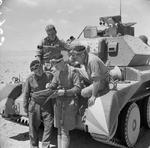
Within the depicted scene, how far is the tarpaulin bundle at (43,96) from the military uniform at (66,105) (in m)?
0.15

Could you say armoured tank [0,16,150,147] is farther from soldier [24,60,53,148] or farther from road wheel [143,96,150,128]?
soldier [24,60,53,148]

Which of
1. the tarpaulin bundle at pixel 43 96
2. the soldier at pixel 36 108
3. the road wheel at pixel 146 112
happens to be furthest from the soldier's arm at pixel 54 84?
the road wheel at pixel 146 112

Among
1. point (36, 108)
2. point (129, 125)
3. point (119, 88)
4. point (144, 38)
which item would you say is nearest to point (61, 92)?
point (36, 108)

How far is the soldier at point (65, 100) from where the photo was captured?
4590 millimetres

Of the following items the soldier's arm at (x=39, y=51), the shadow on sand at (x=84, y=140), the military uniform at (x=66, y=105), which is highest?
the soldier's arm at (x=39, y=51)

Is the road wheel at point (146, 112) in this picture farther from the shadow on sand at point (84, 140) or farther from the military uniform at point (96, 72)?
the military uniform at point (96, 72)

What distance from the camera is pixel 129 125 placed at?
5488 millimetres

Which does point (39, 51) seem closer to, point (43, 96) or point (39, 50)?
point (39, 50)

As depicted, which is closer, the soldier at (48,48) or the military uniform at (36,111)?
the military uniform at (36,111)

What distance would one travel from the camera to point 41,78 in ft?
16.6

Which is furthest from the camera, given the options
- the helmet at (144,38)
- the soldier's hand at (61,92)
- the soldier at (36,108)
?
the helmet at (144,38)

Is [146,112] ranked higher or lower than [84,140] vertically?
higher

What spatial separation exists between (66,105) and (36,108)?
0.67 metres

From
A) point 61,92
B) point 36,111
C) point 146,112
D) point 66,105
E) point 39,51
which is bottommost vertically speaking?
point 146,112
